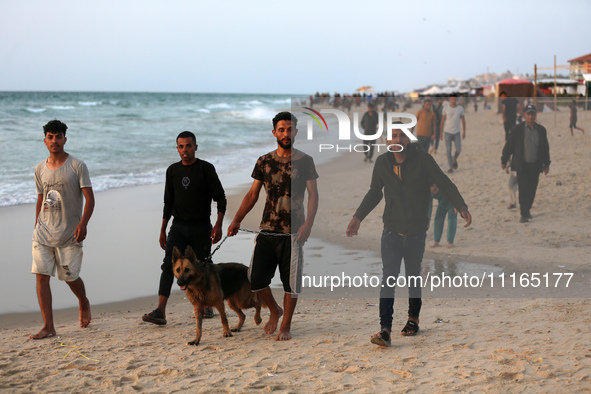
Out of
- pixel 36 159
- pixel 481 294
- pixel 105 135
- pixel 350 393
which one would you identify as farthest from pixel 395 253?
pixel 105 135

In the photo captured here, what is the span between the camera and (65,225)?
5.14 metres

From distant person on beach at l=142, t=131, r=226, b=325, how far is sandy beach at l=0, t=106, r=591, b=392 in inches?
25.5

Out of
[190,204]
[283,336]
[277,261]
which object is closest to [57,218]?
[190,204]

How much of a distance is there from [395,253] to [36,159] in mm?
17149

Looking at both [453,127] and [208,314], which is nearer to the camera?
[208,314]

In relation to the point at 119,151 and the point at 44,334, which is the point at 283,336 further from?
the point at 119,151

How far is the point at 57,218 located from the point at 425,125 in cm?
347

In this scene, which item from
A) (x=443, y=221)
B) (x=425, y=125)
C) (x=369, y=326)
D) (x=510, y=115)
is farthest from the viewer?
(x=510, y=115)

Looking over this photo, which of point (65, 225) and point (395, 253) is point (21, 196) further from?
point (395, 253)

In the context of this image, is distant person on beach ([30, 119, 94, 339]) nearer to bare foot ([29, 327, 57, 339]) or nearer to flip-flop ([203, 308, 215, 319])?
bare foot ([29, 327, 57, 339])

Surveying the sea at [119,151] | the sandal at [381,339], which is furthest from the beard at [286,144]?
the sea at [119,151]

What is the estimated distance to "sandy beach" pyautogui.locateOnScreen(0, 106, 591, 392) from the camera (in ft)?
13.2

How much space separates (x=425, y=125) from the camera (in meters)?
6.05

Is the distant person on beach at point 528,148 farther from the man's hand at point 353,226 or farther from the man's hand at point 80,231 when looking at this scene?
the man's hand at point 80,231
